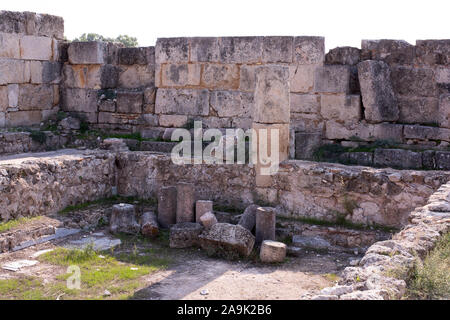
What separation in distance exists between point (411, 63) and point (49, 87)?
25.8 ft

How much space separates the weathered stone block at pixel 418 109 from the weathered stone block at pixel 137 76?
551 cm

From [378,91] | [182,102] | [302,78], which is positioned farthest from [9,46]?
[378,91]

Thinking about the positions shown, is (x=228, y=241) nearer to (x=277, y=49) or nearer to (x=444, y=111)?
(x=277, y=49)

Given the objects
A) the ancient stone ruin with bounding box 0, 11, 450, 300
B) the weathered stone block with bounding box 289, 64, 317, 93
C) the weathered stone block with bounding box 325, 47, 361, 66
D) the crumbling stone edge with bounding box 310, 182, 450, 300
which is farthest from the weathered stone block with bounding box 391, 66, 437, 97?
the crumbling stone edge with bounding box 310, 182, 450, 300

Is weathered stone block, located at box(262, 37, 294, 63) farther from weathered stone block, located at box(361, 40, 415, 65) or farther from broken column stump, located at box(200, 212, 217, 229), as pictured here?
broken column stump, located at box(200, 212, 217, 229)

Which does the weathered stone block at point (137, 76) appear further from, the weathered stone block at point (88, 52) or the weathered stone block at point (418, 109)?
the weathered stone block at point (418, 109)

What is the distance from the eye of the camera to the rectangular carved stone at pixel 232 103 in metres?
11.6

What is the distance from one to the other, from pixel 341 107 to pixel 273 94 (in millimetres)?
1910

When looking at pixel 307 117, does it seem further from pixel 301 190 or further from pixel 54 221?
pixel 54 221

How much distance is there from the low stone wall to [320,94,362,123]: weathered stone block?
4.38m

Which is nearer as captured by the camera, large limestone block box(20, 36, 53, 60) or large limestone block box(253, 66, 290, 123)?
large limestone block box(253, 66, 290, 123)

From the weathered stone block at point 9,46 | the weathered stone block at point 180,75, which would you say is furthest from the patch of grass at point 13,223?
the weathered stone block at point 180,75

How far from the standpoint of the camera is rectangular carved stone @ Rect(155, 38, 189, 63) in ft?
39.2
